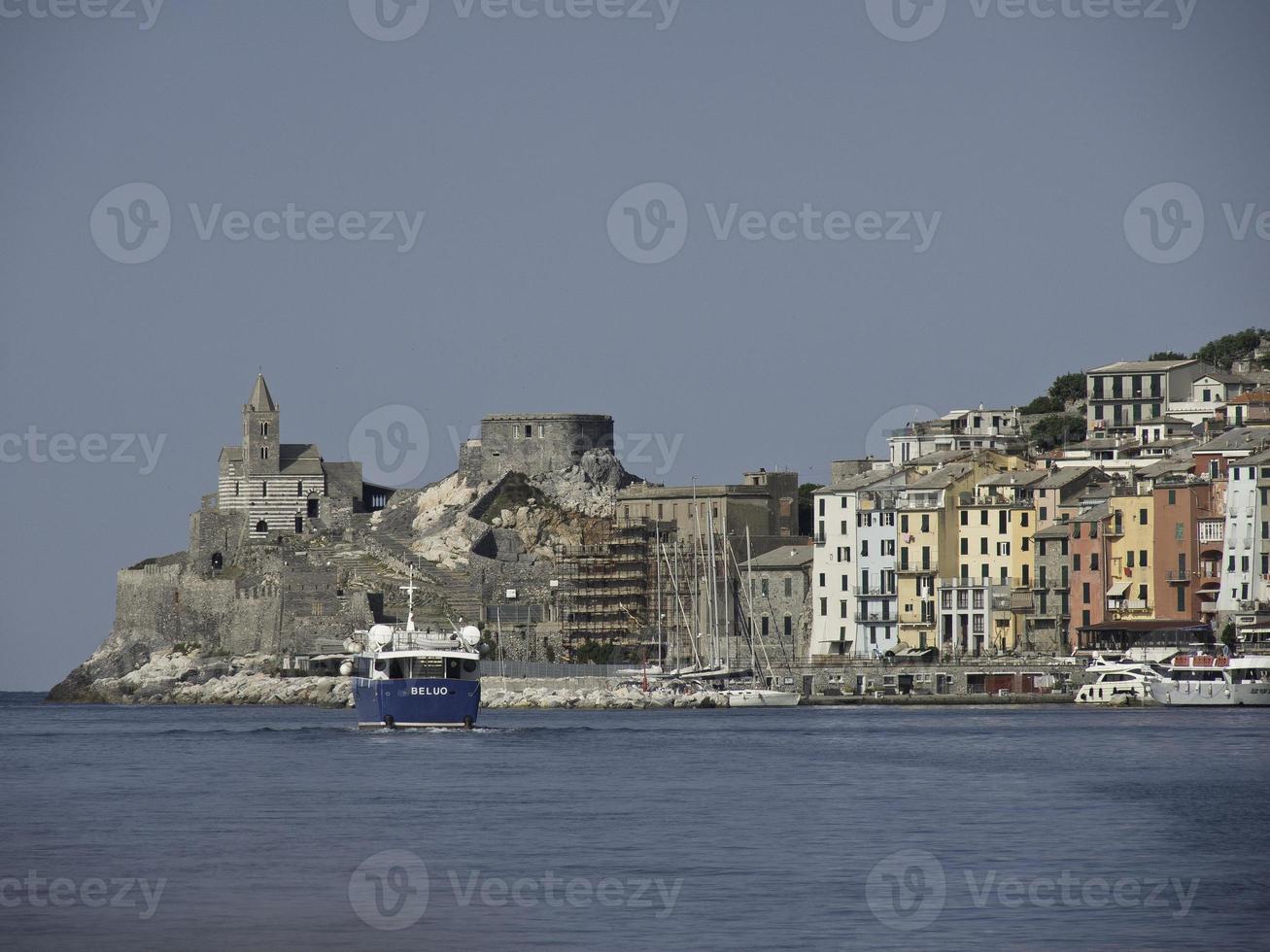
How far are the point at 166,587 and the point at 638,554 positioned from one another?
3143cm

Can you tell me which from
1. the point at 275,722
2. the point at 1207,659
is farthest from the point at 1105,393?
the point at 275,722

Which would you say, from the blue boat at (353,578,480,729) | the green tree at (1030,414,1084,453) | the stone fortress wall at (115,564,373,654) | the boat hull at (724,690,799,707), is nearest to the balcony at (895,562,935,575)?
the boat hull at (724,690,799,707)

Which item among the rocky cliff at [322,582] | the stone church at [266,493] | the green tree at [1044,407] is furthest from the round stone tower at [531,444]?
the green tree at [1044,407]

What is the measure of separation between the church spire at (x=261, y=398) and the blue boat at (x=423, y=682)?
7833 cm

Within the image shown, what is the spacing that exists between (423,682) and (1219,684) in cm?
3187

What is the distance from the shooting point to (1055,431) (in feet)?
441

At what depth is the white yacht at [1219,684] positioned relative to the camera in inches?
3511

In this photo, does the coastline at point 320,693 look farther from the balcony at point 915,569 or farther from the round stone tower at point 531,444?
the round stone tower at point 531,444

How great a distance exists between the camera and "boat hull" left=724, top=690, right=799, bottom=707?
102438mm

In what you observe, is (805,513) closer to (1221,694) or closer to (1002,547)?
(1002,547)

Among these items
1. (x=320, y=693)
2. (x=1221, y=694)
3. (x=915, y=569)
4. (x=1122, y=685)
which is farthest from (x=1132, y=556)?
(x=320, y=693)

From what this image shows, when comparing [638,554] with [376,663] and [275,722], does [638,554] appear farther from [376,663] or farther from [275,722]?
[376,663]

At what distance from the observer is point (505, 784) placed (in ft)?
172

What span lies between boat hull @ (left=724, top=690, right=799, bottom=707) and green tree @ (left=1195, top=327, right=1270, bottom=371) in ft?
169
